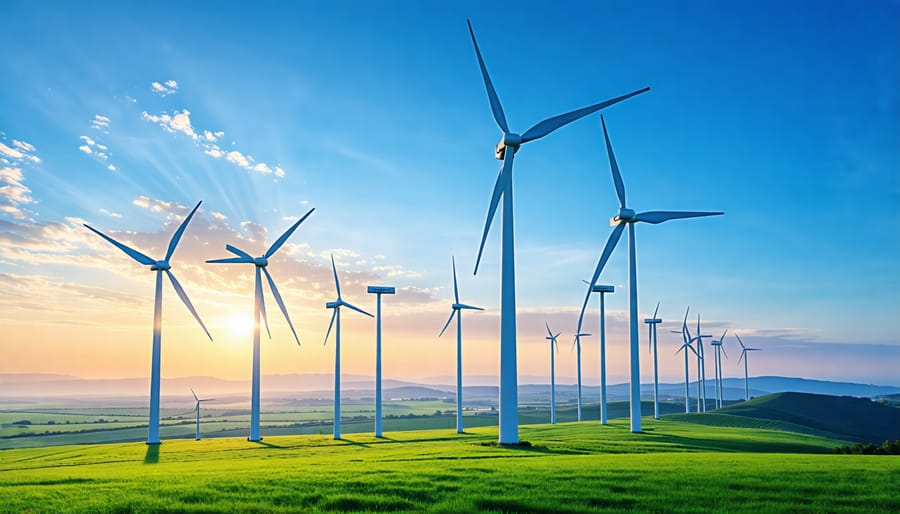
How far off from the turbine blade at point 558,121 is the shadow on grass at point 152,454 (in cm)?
3387

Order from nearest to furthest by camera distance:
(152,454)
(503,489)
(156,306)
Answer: (503,489) → (152,454) → (156,306)

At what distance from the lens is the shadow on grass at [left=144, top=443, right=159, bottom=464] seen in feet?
144

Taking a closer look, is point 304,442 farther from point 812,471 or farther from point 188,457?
point 812,471

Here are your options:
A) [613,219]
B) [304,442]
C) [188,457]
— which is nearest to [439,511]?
[188,457]

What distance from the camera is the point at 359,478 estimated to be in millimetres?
20344

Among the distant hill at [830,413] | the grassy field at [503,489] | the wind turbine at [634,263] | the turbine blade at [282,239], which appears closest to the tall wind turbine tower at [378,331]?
the turbine blade at [282,239]

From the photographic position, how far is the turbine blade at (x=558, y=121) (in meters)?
43.1

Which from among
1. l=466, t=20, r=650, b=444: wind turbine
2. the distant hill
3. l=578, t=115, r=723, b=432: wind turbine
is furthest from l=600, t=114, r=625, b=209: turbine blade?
the distant hill

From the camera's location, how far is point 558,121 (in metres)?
43.5

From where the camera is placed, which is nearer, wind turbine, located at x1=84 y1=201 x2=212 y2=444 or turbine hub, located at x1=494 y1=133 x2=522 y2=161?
turbine hub, located at x1=494 y1=133 x2=522 y2=161

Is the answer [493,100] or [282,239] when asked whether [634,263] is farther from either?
[282,239]

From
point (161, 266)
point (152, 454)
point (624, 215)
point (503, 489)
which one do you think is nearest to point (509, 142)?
point (624, 215)

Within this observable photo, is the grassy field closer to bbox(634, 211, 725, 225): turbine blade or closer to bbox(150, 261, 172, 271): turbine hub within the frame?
bbox(634, 211, 725, 225): turbine blade

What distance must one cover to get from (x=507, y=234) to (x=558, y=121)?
9577 millimetres
